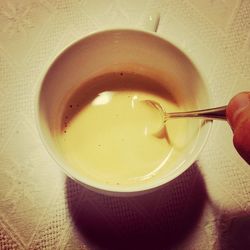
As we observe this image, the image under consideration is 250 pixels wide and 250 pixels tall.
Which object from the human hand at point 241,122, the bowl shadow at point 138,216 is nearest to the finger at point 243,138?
the human hand at point 241,122

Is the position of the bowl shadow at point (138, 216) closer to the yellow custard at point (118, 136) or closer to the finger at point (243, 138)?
the yellow custard at point (118, 136)

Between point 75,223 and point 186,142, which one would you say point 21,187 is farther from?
point 186,142

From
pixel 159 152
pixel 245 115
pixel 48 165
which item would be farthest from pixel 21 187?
pixel 245 115

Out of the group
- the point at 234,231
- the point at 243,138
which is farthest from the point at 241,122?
the point at 234,231

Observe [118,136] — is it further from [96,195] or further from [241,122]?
[241,122]

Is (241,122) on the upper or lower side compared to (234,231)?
upper
